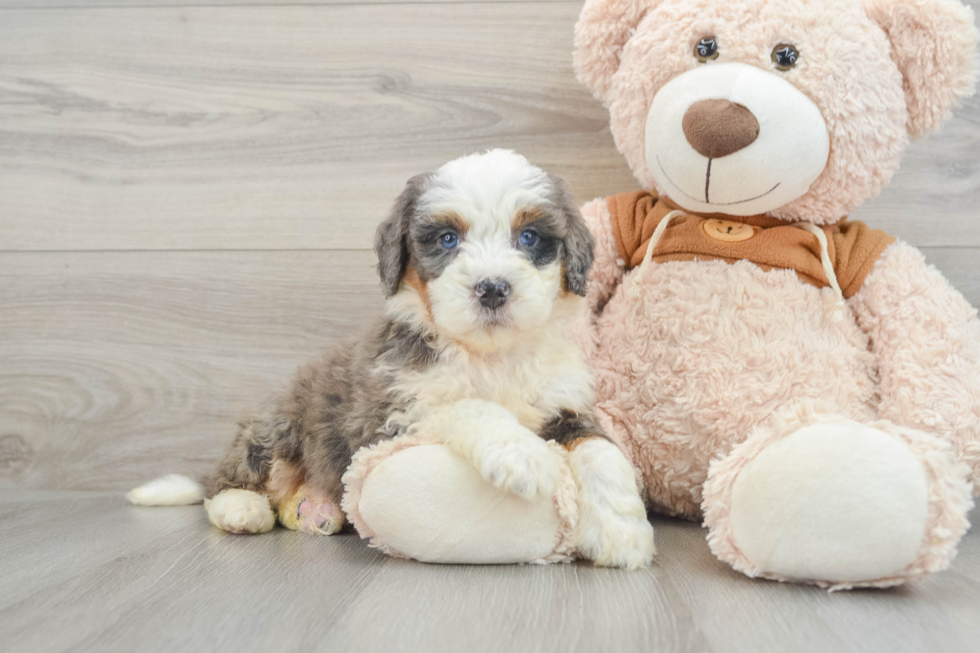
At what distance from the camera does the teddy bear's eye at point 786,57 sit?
5.48ft

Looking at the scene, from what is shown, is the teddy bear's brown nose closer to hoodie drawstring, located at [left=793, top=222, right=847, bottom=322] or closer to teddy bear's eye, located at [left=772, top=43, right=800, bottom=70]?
teddy bear's eye, located at [left=772, top=43, right=800, bottom=70]

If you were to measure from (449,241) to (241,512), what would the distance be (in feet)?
2.58

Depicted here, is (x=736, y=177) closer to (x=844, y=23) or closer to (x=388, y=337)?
(x=844, y=23)

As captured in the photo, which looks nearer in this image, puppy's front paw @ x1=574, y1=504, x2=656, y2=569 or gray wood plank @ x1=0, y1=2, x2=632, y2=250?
puppy's front paw @ x1=574, y1=504, x2=656, y2=569

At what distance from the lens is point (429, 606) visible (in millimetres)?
1243

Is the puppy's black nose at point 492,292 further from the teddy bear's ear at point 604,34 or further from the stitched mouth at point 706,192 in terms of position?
the teddy bear's ear at point 604,34

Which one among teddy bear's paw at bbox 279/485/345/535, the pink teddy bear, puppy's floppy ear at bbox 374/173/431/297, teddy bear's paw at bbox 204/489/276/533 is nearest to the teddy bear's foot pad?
the pink teddy bear

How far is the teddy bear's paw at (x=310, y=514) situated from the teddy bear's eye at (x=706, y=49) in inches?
50.2

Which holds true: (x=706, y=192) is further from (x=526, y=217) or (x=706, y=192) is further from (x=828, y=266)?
(x=526, y=217)

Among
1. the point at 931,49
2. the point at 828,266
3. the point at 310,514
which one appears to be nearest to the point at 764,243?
the point at 828,266

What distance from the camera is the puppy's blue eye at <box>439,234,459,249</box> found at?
1.58 meters

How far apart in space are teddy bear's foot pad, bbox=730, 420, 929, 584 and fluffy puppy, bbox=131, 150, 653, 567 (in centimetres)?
25

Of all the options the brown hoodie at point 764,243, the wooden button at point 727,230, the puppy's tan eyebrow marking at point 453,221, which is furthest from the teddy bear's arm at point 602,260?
the puppy's tan eyebrow marking at point 453,221

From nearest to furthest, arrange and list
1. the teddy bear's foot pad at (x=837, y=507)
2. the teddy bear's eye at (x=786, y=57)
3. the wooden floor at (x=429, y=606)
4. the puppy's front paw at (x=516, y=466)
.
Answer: the wooden floor at (x=429, y=606) → the teddy bear's foot pad at (x=837, y=507) → the puppy's front paw at (x=516, y=466) → the teddy bear's eye at (x=786, y=57)
